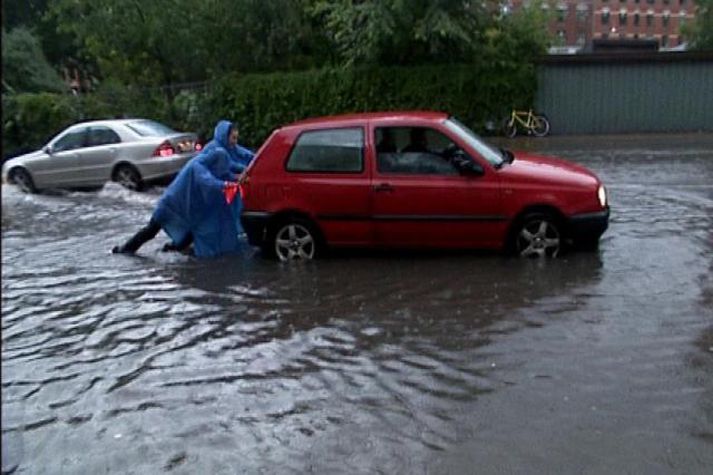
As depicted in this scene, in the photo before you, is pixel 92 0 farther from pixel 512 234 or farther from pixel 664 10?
pixel 664 10

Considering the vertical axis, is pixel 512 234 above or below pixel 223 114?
below

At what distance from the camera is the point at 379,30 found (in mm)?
21516

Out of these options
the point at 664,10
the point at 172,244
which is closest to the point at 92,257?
the point at 172,244

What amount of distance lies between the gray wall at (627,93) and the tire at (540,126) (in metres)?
0.49

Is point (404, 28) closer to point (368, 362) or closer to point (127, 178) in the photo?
point (127, 178)

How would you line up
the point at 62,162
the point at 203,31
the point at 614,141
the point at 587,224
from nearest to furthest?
the point at 587,224, the point at 62,162, the point at 614,141, the point at 203,31

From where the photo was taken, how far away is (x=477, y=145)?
8039 mm

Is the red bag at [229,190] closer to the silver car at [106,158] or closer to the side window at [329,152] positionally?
the side window at [329,152]

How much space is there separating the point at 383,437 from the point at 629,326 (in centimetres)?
246

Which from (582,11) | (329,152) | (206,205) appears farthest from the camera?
(582,11)

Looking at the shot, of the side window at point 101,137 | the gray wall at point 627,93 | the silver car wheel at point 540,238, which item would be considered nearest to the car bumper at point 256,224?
the silver car wheel at point 540,238

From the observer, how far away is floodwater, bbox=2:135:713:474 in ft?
13.9

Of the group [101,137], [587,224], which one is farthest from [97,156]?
[587,224]

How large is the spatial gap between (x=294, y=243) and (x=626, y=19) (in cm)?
9409
